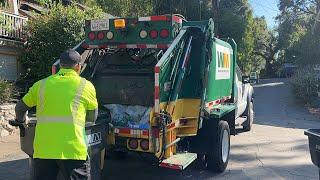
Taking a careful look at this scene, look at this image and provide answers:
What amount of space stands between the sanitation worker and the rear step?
1951 millimetres

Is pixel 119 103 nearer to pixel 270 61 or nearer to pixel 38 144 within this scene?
pixel 38 144

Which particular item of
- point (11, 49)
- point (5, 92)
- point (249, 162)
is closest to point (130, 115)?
point (249, 162)

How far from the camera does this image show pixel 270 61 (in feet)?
193

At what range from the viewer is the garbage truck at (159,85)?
5.80 metres

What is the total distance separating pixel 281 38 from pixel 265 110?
125 feet

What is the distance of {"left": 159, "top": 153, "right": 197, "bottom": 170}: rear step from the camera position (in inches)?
230

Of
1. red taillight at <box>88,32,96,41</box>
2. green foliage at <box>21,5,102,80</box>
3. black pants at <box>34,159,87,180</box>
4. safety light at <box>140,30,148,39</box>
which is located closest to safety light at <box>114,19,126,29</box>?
safety light at <box>140,30,148,39</box>

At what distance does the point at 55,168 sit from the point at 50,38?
31.2ft

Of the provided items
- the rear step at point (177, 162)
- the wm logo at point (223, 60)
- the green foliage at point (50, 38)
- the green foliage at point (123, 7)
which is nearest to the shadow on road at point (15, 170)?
the rear step at point (177, 162)

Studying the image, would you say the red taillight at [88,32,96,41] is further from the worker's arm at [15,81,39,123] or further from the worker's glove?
the worker's glove

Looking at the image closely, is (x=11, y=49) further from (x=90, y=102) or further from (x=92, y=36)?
(x=90, y=102)

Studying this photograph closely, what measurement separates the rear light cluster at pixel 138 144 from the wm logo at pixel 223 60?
7.91 ft

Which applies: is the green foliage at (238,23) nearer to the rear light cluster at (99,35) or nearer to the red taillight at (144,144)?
the rear light cluster at (99,35)

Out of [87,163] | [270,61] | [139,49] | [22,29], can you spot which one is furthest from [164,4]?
[270,61]
